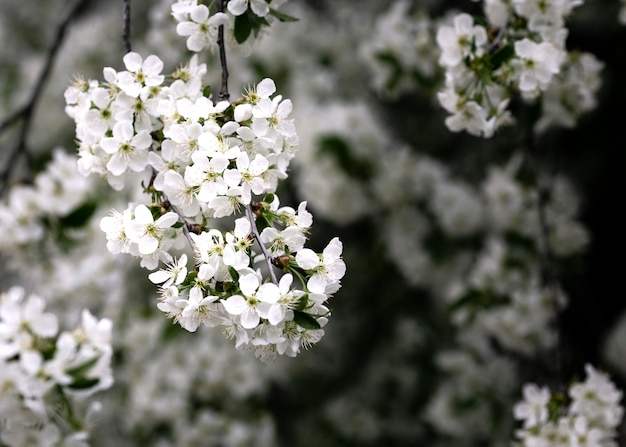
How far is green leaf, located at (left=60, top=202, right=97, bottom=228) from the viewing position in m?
2.81

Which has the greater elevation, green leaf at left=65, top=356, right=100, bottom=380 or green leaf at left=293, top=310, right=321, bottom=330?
green leaf at left=293, top=310, right=321, bottom=330

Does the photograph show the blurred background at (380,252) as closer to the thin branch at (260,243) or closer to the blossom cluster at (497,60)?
the blossom cluster at (497,60)

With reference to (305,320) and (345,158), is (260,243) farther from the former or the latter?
(345,158)

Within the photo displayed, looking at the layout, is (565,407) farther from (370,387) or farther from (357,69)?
(357,69)

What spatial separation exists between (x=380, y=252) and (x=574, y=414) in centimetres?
180

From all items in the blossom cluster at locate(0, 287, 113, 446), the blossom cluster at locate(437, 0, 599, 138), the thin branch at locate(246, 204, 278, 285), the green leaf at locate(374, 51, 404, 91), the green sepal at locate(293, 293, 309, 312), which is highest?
the green leaf at locate(374, 51, 404, 91)

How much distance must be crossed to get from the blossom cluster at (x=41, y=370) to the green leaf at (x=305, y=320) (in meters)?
0.57

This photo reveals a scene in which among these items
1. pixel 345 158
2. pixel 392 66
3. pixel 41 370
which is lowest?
pixel 41 370

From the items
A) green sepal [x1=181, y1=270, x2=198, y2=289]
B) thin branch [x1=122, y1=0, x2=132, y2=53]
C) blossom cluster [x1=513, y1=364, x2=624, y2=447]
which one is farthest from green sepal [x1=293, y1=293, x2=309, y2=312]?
blossom cluster [x1=513, y1=364, x2=624, y2=447]

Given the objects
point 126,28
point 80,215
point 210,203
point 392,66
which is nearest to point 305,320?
point 210,203

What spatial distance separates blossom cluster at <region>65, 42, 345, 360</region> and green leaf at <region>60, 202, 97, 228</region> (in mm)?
1211

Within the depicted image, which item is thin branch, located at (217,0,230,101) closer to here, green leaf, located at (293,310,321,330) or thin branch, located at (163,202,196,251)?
thin branch, located at (163,202,196,251)

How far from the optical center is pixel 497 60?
1.89 metres

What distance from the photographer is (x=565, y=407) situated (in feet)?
7.01
